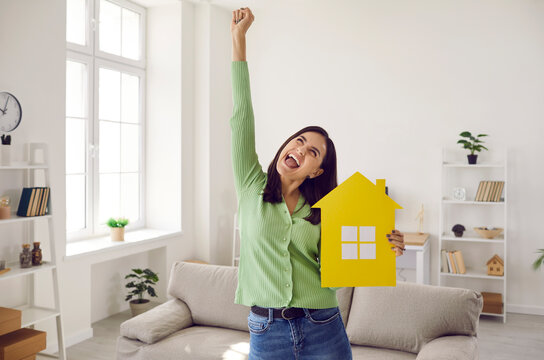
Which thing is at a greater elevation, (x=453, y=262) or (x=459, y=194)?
(x=459, y=194)

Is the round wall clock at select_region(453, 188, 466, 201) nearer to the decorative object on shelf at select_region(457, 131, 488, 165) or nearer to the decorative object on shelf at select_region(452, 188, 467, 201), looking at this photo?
the decorative object on shelf at select_region(452, 188, 467, 201)

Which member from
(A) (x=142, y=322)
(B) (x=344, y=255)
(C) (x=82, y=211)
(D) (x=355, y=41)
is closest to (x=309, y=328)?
(B) (x=344, y=255)

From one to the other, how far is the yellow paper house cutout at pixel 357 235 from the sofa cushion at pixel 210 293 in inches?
67.5

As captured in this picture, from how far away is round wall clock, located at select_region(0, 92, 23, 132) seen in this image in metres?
3.24

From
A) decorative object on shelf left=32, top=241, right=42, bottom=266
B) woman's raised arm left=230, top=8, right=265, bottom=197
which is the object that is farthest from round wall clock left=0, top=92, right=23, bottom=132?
woman's raised arm left=230, top=8, right=265, bottom=197

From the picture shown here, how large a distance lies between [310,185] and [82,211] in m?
3.56

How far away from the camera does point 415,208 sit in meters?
5.04

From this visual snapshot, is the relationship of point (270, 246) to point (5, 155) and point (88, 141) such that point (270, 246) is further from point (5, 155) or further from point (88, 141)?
point (88, 141)

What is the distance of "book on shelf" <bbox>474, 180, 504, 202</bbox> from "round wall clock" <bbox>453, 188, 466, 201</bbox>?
15 centimetres

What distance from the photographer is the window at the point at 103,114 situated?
4336 mm

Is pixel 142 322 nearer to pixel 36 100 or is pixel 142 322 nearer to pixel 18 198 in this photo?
pixel 18 198

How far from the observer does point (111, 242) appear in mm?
4359

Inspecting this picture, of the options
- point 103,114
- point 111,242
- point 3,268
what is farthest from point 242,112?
point 103,114

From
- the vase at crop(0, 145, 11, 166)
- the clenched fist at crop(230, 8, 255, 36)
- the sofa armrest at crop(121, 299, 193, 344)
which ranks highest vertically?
the clenched fist at crop(230, 8, 255, 36)
